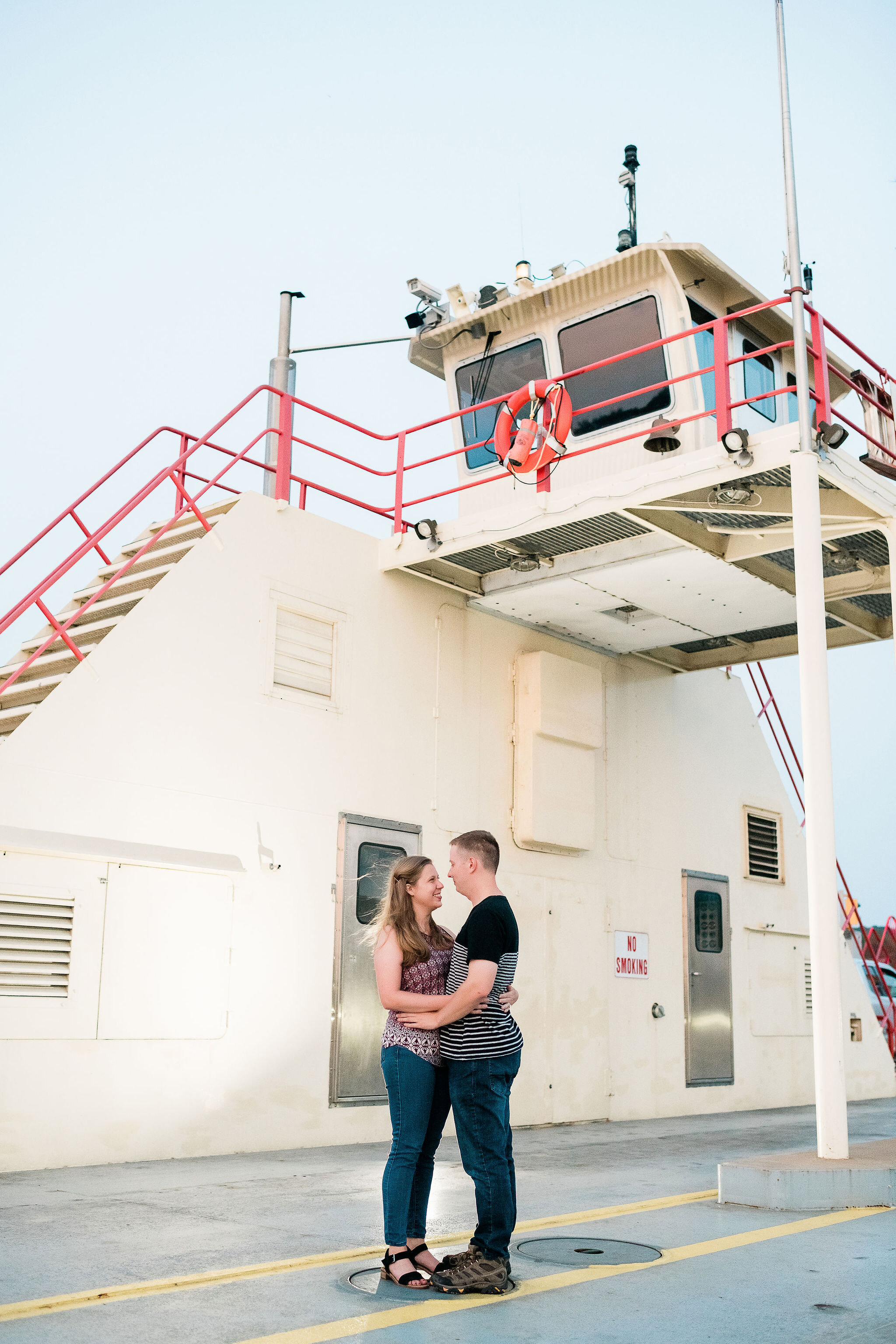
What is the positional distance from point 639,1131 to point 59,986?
5.69m

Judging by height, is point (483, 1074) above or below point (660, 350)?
below

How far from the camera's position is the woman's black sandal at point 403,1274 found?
4.66m

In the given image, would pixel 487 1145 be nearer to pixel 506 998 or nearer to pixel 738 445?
pixel 506 998

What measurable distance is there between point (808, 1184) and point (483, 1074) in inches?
111

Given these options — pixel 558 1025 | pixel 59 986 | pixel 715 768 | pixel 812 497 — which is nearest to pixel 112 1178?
pixel 59 986

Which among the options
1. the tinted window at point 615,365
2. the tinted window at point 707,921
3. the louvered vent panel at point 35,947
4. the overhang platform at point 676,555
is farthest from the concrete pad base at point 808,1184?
the tinted window at point 707,921

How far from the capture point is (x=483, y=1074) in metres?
4.69

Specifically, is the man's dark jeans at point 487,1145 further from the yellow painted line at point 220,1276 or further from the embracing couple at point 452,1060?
the yellow painted line at point 220,1276

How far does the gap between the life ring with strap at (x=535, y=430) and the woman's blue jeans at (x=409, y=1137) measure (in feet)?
21.0

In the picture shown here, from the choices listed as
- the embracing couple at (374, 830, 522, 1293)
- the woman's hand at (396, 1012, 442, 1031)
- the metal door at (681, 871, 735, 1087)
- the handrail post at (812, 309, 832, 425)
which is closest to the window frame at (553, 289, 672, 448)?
the handrail post at (812, 309, 832, 425)

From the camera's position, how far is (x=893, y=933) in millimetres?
19016

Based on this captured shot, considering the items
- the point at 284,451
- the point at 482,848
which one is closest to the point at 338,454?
the point at 284,451

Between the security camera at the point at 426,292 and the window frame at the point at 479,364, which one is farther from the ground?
the security camera at the point at 426,292

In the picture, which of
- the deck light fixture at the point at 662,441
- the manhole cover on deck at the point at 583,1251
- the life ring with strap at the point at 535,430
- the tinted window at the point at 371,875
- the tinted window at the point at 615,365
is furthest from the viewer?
the tinted window at the point at 615,365
